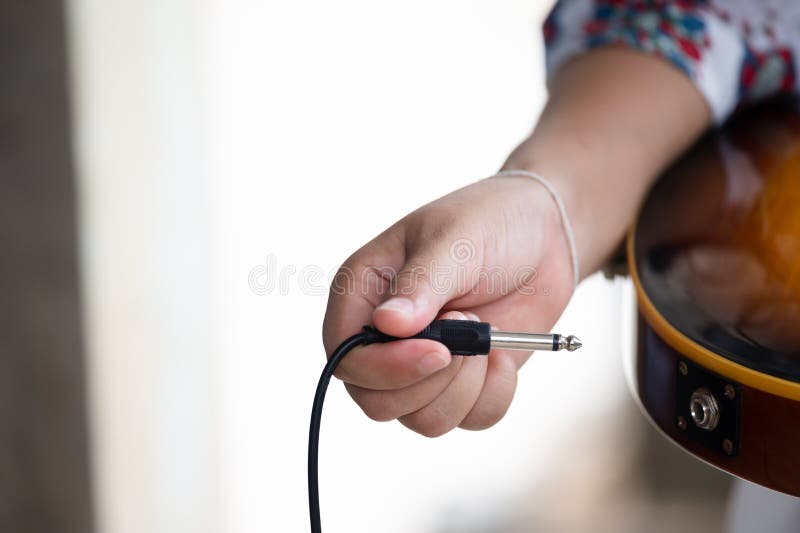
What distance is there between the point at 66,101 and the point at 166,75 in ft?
0.61

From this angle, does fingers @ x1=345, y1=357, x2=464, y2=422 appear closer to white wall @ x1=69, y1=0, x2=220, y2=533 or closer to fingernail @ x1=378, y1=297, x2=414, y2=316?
fingernail @ x1=378, y1=297, x2=414, y2=316

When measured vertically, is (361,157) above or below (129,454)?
above

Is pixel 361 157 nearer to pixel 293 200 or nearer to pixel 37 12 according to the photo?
pixel 293 200

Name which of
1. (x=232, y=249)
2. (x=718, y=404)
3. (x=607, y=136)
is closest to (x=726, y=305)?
(x=718, y=404)

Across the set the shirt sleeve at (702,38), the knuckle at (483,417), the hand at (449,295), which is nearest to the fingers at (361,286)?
the hand at (449,295)

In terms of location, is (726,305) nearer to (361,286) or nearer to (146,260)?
(361,286)

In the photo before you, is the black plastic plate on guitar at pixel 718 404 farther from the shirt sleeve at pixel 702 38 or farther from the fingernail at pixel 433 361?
the shirt sleeve at pixel 702 38

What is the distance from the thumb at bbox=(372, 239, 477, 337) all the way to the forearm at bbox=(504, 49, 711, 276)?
0.14 m

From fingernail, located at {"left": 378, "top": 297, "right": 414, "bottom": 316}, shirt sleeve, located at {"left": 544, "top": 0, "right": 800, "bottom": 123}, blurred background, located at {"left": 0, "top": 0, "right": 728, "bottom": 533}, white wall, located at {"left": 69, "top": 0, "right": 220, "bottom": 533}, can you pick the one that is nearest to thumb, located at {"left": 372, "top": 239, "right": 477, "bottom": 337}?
fingernail, located at {"left": 378, "top": 297, "right": 414, "bottom": 316}

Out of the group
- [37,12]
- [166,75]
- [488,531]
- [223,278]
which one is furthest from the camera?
[488,531]

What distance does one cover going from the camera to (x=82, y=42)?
1.10 metres

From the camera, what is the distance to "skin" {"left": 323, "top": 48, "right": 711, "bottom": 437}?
40cm

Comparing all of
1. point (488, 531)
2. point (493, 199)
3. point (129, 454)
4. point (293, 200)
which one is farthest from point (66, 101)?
point (488, 531)

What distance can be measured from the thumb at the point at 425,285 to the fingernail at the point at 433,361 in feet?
0.05
